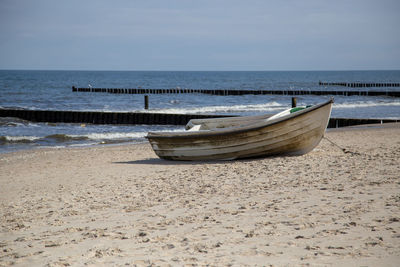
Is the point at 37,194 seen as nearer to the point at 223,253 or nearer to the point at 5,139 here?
the point at 223,253

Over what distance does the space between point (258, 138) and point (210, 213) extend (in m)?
4.87

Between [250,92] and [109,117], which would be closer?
[109,117]

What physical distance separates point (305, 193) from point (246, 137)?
393cm

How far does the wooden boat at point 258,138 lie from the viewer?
10.9 meters

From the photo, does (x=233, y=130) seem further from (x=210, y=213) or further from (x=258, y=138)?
(x=210, y=213)

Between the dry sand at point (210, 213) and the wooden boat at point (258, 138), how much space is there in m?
0.32

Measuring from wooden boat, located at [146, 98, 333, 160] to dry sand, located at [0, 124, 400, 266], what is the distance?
1.04 feet

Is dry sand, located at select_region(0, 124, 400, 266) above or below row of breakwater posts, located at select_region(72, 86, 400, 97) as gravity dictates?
below

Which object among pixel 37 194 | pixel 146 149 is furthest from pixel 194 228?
pixel 146 149

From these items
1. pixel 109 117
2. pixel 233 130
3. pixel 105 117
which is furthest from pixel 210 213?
pixel 105 117

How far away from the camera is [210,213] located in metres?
6.50

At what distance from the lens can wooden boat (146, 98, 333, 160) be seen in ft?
35.8

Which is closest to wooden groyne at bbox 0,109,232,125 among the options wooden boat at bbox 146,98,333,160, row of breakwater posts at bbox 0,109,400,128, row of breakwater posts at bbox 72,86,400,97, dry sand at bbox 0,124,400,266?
row of breakwater posts at bbox 0,109,400,128

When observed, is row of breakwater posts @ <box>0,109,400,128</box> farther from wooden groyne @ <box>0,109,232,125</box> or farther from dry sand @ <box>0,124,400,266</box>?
dry sand @ <box>0,124,400,266</box>
